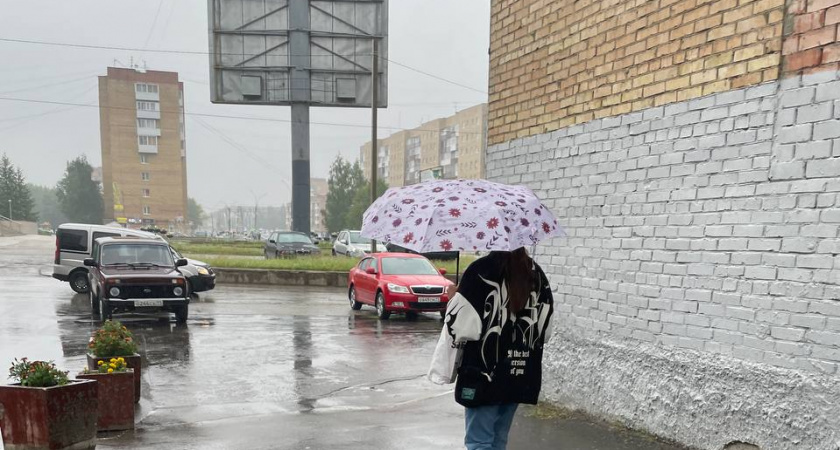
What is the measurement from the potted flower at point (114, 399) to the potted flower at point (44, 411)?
433 mm

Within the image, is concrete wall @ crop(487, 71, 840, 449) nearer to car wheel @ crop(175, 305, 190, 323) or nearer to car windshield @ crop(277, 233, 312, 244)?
car wheel @ crop(175, 305, 190, 323)

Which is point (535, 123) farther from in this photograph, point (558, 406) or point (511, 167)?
point (558, 406)

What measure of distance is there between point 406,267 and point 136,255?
5.94 metres

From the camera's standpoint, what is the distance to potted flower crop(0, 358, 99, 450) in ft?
14.7

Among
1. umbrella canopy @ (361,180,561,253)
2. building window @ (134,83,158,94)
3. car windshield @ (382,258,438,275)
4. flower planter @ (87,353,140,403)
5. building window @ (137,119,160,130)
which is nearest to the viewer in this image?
umbrella canopy @ (361,180,561,253)

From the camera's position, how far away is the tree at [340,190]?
85375 millimetres

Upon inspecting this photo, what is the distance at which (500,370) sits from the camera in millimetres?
3037

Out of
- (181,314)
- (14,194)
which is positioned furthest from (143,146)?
(181,314)

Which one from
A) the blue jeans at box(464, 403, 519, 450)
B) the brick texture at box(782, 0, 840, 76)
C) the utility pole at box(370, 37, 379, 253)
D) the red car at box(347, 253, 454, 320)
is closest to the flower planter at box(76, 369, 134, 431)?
the blue jeans at box(464, 403, 519, 450)

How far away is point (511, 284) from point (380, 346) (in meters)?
7.18

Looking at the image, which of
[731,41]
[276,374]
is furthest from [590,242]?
[276,374]

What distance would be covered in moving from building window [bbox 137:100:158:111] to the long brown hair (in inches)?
4079

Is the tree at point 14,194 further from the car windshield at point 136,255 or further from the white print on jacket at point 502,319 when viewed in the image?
the white print on jacket at point 502,319

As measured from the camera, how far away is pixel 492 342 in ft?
9.87
